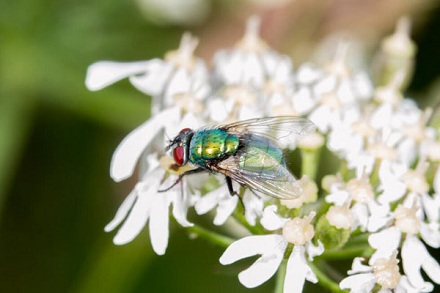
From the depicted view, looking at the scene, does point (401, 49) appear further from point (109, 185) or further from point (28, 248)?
point (28, 248)

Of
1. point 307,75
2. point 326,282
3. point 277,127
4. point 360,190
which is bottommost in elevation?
point 326,282

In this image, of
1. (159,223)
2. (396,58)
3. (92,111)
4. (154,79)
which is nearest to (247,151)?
(159,223)

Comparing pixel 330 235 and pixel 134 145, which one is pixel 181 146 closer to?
pixel 134 145

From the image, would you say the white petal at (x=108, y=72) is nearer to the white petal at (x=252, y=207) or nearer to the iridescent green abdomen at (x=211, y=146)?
the iridescent green abdomen at (x=211, y=146)

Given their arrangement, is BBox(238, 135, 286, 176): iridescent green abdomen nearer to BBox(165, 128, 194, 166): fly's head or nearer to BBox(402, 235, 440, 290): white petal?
BBox(165, 128, 194, 166): fly's head

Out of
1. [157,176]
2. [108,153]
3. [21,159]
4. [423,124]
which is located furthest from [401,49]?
[21,159]

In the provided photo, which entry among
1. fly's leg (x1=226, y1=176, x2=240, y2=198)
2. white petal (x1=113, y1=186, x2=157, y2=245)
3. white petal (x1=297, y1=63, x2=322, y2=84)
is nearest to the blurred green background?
white petal (x1=297, y1=63, x2=322, y2=84)
